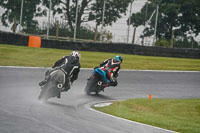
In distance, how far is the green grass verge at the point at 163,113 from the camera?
32.0 ft

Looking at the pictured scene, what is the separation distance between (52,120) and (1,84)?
17.9ft

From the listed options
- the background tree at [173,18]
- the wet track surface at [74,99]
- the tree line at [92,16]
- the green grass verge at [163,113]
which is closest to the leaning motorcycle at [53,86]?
the wet track surface at [74,99]

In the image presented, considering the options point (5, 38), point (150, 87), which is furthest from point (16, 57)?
point (150, 87)

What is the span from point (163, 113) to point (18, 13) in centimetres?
1852

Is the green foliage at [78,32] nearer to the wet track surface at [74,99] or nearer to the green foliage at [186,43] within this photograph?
the green foliage at [186,43]

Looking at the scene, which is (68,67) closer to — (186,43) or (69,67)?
(69,67)

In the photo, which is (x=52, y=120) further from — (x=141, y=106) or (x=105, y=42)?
(x=105, y=42)

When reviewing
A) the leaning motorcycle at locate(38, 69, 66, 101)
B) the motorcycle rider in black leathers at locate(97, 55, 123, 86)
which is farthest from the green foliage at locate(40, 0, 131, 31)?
the leaning motorcycle at locate(38, 69, 66, 101)

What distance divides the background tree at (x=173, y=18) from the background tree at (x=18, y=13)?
21.3 ft

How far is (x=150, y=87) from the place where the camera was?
17.2 metres

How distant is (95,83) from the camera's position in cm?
1429

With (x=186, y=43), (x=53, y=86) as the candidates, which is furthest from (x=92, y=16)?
(x=53, y=86)

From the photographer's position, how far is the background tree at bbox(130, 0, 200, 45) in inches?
1084

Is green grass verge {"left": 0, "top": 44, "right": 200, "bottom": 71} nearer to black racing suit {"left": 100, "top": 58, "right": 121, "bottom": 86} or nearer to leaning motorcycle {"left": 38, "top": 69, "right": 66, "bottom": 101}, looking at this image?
black racing suit {"left": 100, "top": 58, "right": 121, "bottom": 86}
